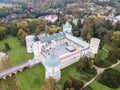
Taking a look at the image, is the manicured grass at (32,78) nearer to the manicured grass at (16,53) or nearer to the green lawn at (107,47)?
the manicured grass at (16,53)

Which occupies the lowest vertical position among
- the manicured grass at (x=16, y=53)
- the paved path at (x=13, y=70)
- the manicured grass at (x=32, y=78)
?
the manicured grass at (x=16, y=53)

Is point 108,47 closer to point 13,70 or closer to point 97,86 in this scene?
point 97,86

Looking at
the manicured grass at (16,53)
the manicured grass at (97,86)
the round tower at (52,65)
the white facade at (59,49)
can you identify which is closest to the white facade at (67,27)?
the white facade at (59,49)

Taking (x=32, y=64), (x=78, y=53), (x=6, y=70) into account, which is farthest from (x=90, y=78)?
(x=6, y=70)

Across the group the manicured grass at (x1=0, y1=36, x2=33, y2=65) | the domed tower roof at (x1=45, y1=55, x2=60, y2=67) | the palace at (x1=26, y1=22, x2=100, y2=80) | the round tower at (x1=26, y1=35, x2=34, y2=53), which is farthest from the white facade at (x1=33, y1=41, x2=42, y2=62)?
the domed tower roof at (x1=45, y1=55, x2=60, y2=67)

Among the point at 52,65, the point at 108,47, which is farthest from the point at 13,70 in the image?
the point at 108,47

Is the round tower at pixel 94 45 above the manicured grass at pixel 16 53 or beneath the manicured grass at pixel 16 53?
above
